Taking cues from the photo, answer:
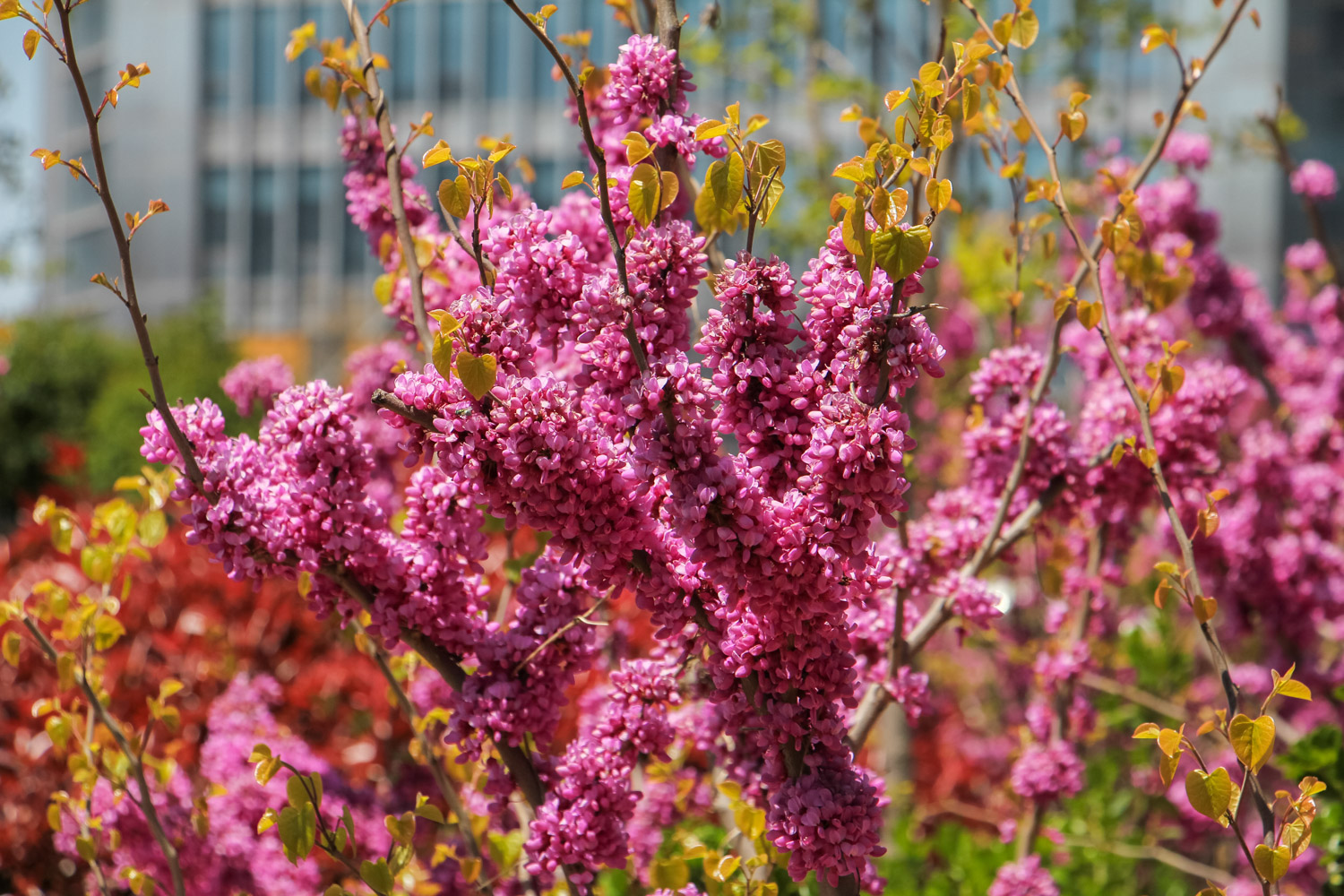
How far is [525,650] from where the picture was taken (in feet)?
5.21

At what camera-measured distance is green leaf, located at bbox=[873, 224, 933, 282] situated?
1.19 meters

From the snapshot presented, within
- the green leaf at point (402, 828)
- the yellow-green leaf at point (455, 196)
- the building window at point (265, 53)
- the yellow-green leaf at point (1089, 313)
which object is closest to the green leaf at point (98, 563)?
the green leaf at point (402, 828)

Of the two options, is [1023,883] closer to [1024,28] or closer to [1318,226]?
[1024,28]

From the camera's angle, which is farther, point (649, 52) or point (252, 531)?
point (649, 52)

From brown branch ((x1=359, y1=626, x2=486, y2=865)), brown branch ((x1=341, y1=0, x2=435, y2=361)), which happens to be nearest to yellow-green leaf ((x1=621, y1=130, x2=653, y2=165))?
brown branch ((x1=341, y1=0, x2=435, y2=361))

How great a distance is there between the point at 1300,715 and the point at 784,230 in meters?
3.49

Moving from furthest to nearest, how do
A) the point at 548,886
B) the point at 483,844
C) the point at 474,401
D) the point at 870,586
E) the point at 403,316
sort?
the point at 483,844 → the point at 548,886 → the point at 403,316 → the point at 870,586 → the point at 474,401

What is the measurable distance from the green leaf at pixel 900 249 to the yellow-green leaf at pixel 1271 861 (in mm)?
797

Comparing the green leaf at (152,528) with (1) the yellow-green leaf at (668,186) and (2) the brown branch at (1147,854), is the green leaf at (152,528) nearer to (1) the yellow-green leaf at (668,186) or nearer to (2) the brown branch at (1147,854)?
(1) the yellow-green leaf at (668,186)

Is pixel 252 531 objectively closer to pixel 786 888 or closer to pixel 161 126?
pixel 786 888

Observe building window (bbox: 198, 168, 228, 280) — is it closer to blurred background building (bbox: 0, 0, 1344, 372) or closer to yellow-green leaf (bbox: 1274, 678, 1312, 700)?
blurred background building (bbox: 0, 0, 1344, 372)

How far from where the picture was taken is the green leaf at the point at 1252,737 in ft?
4.36

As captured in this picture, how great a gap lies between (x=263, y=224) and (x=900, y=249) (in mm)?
30305

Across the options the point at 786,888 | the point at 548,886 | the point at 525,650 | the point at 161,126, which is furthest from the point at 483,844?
the point at 161,126
